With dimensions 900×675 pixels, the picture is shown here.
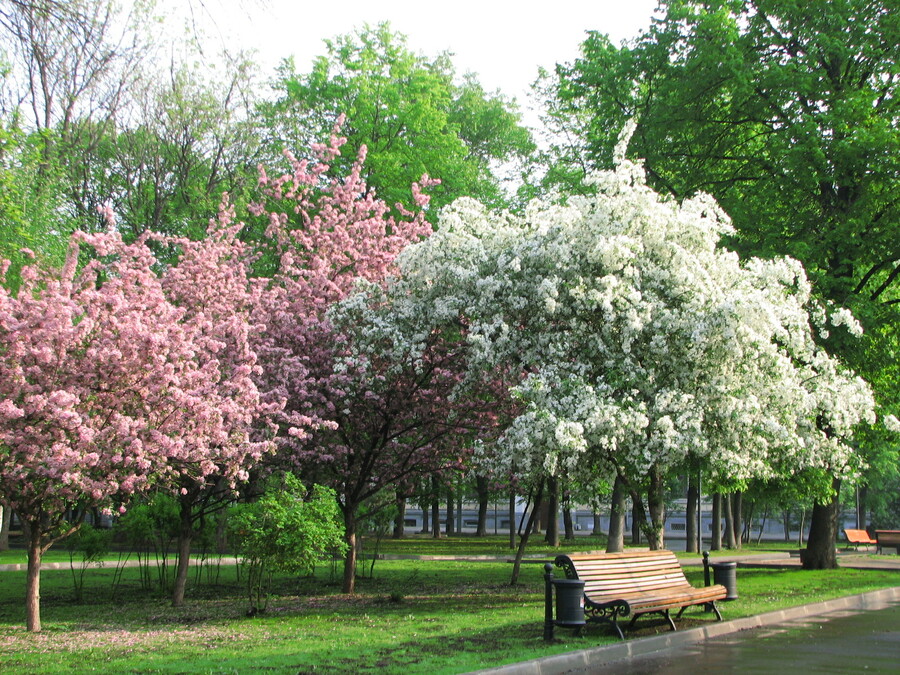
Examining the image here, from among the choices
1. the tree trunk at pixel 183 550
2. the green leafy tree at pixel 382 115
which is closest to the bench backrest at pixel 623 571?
the tree trunk at pixel 183 550

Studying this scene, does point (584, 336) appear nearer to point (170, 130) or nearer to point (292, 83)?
point (170, 130)

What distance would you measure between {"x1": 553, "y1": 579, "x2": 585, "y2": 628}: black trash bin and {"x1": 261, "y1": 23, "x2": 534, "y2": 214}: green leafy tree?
2344 cm

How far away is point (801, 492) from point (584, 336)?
33.8 feet

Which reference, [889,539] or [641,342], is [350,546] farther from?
[889,539]

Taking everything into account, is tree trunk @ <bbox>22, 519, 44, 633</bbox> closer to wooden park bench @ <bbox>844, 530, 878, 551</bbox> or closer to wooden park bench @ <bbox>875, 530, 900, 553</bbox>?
wooden park bench @ <bbox>875, 530, 900, 553</bbox>

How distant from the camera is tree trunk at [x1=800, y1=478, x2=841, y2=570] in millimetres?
23672

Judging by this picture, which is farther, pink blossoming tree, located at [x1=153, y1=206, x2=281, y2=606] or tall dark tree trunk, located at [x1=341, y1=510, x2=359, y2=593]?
tall dark tree trunk, located at [x1=341, y1=510, x2=359, y2=593]

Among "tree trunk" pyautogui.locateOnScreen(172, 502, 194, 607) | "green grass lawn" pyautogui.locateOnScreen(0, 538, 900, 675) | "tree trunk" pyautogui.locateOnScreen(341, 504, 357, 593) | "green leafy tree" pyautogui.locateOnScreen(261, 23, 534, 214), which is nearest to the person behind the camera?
"green grass lawn" pyautogui.locateOnScreen(0, 538, 900, 675)

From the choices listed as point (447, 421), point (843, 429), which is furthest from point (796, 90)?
point (447, 421)

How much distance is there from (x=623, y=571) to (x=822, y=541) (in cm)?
1437

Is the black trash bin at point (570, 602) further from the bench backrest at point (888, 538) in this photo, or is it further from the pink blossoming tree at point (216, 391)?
A: the bench backrest at point (888, 538)

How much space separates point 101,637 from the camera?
11.7 metres

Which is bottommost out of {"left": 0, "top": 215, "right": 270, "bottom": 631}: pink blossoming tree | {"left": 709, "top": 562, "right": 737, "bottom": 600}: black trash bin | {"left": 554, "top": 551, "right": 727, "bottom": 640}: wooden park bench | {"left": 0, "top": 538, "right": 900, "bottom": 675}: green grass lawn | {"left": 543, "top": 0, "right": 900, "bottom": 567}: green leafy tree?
{"left": 0, "top": 538, "right": 900, "bottom": 675}: green grass lawn

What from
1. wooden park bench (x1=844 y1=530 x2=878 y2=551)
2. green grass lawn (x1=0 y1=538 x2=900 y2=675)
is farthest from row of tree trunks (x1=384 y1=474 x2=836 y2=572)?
wooden park bench (x1=844 y1=530 x2=878 y2=551)
